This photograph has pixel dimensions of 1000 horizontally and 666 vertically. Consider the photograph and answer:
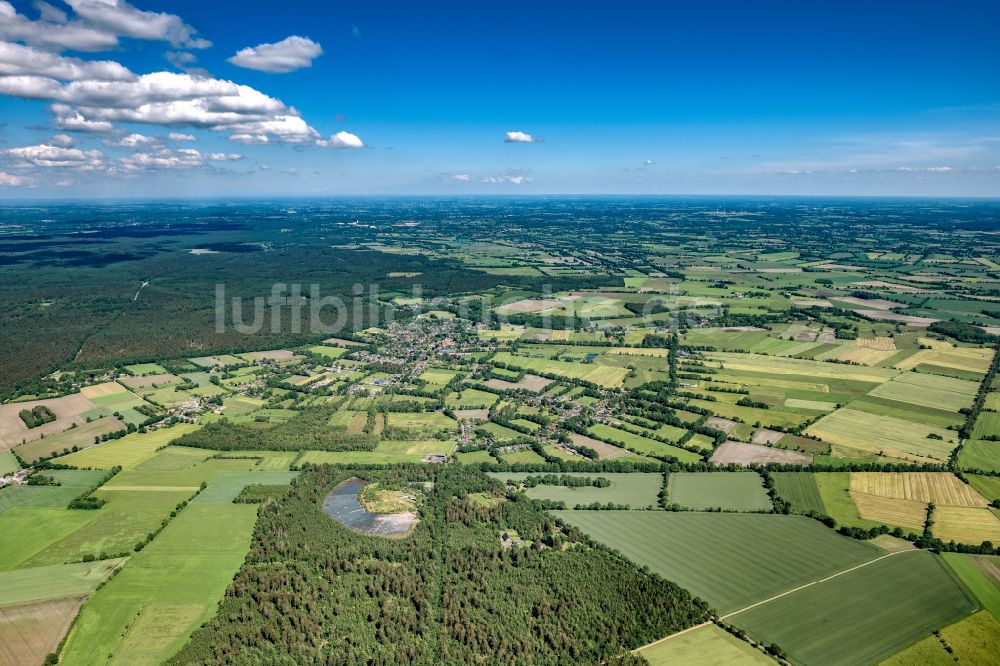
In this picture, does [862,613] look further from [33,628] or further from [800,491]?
[33,628]

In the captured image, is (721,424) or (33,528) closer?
(33,528)

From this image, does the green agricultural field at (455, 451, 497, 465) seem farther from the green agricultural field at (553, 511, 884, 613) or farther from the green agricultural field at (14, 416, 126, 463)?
the green agricultural field at (14, 416, 126, 463)

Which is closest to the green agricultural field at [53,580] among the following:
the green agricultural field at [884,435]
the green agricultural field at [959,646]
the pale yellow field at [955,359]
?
the green agricultural field at [959,646]

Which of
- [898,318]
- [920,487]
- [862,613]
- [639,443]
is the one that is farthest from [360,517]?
[898,318]

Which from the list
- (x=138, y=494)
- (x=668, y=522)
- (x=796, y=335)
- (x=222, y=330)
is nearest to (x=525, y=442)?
(x=668, y=522)

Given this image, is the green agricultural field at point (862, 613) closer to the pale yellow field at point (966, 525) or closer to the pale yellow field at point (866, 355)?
the pale yellow field at point (966, 525)

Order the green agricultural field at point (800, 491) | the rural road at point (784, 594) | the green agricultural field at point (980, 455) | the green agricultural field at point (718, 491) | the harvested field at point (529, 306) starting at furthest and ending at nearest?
the harvested field at point (529, 306) < the green agricultural field at point (980, 455) < the green agricultural field at point (718, 491) < the green agricultural field at point (800, 491) < the rural road at point (784, 594)

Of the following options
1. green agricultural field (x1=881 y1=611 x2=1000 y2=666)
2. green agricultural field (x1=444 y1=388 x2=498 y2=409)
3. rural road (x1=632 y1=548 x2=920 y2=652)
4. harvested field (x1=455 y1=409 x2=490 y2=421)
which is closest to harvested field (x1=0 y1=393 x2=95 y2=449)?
green agricultural field (x1=444 y1=388 x2=498 y2=409)
